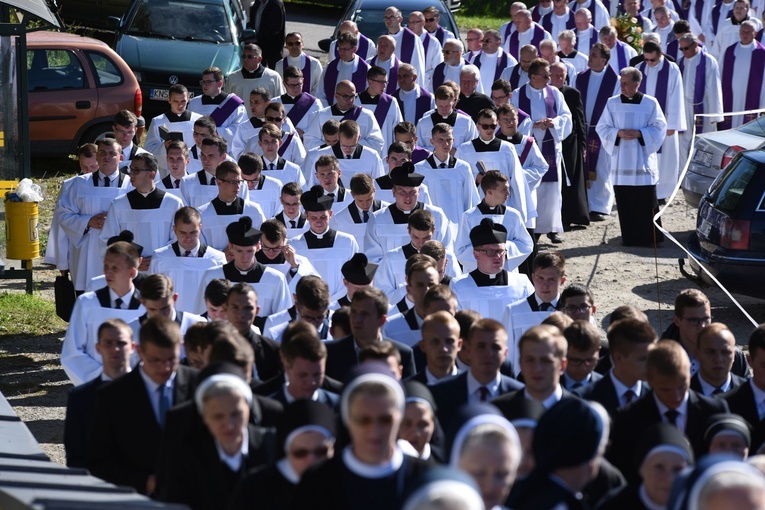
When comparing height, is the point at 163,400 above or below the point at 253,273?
above

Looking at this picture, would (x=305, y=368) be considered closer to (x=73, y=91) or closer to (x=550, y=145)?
(x=550, y=145)

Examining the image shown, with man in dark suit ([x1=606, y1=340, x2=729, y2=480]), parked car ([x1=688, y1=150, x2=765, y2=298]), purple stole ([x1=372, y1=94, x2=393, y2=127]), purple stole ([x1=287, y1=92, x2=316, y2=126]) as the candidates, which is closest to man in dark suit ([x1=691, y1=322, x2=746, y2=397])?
man in dark suit ([x1=606, y1=340, x2=729, y2=480])

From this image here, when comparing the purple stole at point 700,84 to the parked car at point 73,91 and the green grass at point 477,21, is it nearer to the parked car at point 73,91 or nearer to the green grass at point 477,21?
the parked car at point 73,91

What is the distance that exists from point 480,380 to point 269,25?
41.9ft

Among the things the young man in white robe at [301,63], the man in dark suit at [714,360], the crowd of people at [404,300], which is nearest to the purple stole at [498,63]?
the crowd of people at [404,300]

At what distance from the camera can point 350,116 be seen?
13516 mm

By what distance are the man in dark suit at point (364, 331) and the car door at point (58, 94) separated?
363 inches

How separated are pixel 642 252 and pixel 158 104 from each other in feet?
21.7

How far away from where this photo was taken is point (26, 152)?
12078 millimetres

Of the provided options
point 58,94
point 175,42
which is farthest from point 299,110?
point 175,42

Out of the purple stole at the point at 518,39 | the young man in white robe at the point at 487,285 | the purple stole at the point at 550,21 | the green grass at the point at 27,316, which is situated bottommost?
the green grass at the point at 27,316

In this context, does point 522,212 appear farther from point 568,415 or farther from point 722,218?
point 568,415

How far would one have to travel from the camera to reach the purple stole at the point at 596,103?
15125 millimetres

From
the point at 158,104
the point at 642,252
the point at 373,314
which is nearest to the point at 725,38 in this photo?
the point at 642,252
